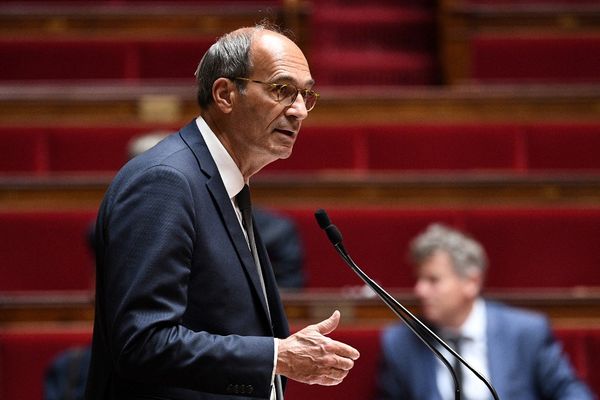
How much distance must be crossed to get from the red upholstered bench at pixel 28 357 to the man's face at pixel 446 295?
28 centimetres

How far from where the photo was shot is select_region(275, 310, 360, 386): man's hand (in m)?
0.40

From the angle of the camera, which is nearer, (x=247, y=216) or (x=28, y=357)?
(x=247, y=216)

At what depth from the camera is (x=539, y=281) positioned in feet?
3.41

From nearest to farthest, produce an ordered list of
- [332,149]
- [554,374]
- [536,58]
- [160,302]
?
1. [160,302]
2. [554,374]
3. [332,149]
4. [536,58]

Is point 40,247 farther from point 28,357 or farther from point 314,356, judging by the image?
point 314,356

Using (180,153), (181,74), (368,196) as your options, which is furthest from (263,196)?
(180,153)

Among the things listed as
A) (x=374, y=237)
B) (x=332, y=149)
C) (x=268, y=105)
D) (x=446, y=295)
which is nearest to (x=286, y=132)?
(x=268, y=105)

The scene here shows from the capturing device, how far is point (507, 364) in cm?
80

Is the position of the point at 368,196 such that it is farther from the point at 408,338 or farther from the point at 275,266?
the point at 408,338

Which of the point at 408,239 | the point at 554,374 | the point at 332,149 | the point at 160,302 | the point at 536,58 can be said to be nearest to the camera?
the point at 160,302

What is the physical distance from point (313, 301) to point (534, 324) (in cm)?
18

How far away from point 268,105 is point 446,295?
420mm

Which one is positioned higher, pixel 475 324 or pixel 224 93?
pixel 224 93

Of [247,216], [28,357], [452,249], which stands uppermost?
[247,216]
